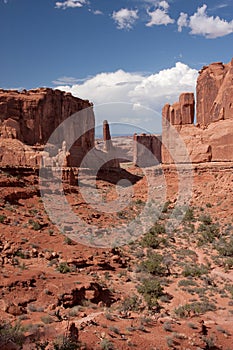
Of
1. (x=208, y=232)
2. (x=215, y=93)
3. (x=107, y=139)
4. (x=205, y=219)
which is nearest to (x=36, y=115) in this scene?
(x=107, y=139)

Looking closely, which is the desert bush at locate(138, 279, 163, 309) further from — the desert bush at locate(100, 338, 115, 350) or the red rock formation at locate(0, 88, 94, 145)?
the red rock formation at locate(0, 88, 94, 145)

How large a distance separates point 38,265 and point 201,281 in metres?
7.51

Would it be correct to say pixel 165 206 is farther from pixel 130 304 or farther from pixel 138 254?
pixel 130 304

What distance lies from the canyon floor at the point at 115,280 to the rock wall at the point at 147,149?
5008 centimetres

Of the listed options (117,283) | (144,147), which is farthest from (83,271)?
(144,147)

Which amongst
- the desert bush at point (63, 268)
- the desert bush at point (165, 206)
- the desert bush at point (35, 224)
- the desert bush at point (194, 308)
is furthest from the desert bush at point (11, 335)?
the desert bush at point (165, 206)

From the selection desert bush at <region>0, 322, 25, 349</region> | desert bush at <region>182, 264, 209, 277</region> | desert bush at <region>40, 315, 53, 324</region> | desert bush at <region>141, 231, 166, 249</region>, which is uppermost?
desert bush at <region>0, 322, 25, 349</region>

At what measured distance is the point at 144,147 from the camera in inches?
3221

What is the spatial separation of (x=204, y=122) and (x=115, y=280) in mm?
25776

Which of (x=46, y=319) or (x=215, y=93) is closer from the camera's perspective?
(x=46, y=319)

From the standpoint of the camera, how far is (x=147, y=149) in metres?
81.9

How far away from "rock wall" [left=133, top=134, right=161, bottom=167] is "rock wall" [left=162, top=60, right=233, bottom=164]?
1635 inches

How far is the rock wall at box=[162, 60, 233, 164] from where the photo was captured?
32.3m

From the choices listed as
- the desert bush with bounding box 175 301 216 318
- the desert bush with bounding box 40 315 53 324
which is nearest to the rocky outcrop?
the desert bush with bounding box 175 301 216 318
